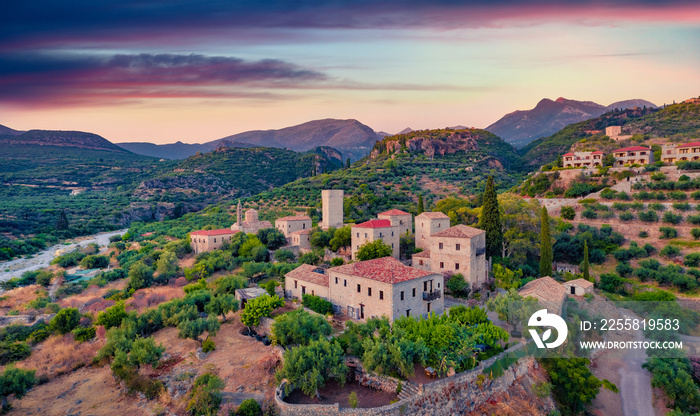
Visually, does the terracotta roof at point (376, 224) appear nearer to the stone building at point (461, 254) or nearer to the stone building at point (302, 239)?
the stone building at point (461, 254)

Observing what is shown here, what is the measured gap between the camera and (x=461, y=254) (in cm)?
2623

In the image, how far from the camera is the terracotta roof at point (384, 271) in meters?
20.8

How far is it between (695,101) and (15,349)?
360 ft

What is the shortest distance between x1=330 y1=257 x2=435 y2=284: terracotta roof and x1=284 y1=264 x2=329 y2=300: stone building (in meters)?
1.66

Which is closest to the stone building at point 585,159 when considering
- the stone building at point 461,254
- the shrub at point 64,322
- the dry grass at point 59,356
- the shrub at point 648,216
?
the shrub at point 648,216

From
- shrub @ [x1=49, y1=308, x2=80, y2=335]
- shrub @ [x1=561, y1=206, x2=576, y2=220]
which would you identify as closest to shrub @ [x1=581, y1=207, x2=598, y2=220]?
shrub @ [x1=561, y1=206, x2=576, y2=220]

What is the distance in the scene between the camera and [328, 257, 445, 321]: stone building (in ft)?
66.8

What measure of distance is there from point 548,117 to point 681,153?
141710 millimetres

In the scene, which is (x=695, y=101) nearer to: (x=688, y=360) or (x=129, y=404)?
(x=688, y=360)

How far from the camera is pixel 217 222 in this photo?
191ft

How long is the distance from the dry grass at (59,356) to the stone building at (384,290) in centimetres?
1365

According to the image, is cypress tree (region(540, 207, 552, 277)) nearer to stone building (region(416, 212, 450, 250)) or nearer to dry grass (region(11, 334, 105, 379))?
stone building (region(416, 212, 450, 250))

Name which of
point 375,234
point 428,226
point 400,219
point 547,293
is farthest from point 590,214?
point 375,234

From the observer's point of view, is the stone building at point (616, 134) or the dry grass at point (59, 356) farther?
the stone building at point (616, 134)
